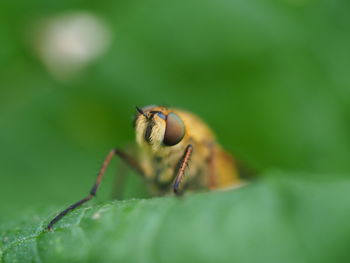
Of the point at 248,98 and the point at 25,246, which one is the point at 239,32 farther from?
the point at 25,246

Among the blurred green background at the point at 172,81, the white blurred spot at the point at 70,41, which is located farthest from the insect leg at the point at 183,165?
the white blurred spot at the point at 70,41

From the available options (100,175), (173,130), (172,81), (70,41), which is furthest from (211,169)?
(70,41)

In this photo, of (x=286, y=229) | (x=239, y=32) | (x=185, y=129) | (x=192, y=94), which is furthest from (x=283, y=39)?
(x=286, y=229)

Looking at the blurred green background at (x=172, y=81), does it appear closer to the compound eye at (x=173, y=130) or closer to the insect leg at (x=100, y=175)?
the insect leg at (x=100, y=175)

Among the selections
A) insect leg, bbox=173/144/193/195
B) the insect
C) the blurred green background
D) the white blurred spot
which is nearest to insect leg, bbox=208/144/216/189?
the insect

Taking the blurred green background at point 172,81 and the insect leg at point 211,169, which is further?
the blurred green background at point 172,81

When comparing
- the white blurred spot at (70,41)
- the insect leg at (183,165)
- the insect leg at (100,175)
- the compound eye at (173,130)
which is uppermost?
the white blurred spot at (70,41)
